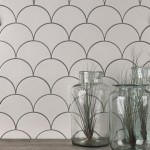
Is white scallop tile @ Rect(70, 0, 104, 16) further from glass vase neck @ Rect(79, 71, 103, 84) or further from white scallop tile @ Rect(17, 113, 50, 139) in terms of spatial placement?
white scallop tile @ Rect(17, 113, 50, 139)

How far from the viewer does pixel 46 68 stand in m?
1.18

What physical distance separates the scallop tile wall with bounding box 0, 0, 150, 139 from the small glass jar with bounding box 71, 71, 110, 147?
0.20 ft

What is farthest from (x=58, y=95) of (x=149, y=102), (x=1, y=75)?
(x=149, y=102)

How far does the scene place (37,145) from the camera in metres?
1.06

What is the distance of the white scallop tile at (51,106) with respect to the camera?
117 cm

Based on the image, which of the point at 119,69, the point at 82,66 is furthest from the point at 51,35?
the point at 119,69

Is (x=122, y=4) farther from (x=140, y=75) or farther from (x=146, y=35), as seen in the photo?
(x=140, y=75)

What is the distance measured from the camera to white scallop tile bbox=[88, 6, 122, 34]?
1.18 m

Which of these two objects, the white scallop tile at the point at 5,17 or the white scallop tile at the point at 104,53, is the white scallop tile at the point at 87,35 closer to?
the white scallop tile at the point at 104,53

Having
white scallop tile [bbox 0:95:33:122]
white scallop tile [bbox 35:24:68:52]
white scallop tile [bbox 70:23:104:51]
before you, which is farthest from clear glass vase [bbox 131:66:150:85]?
white scallop tile [bbox 0:95:33:122]

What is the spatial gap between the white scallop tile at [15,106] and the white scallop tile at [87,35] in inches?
11.3

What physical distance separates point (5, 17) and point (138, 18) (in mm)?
483

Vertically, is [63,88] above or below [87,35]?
below

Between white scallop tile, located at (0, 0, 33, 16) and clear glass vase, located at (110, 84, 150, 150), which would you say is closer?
clear glass vase, located at (110, 84, 150, 150)
